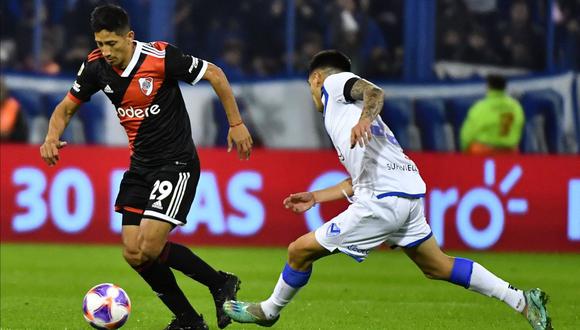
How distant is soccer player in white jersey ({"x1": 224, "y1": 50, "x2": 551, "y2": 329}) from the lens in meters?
7.14

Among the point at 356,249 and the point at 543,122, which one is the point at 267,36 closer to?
the point at 543,122

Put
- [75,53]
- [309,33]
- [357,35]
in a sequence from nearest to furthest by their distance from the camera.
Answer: [309,33]
[357,35]
[75,53]

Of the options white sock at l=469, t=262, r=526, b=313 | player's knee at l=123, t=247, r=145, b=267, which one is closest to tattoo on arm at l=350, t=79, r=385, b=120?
white sock at l=469, t=262, r=526, b=313

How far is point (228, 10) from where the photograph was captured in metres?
18.5

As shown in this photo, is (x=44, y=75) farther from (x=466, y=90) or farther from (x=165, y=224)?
(x=165, y=224)

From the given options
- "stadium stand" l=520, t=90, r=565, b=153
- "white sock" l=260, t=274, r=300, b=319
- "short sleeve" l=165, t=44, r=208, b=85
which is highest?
"short sleeve" l=165, t=44, r=208, b=85

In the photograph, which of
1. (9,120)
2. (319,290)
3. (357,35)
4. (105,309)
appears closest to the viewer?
(105,309)

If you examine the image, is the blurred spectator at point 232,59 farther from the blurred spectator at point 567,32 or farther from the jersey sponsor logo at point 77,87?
the jersey sponsor logo at point 77,87

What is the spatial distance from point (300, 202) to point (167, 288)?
3.70 feet

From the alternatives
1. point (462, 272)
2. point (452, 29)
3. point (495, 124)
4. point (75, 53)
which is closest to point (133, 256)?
point (462, 272)

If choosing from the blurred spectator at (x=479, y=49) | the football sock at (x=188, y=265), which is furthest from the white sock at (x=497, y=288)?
the blurred spectator at (x=479, y=49)

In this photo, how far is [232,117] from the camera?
774 cm

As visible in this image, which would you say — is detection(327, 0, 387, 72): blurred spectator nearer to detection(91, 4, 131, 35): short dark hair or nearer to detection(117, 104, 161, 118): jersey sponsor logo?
detection(117, 104, 161, 118): jersey sponsor logo

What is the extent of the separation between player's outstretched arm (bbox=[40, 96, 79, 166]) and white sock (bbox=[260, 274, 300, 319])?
155 cm
